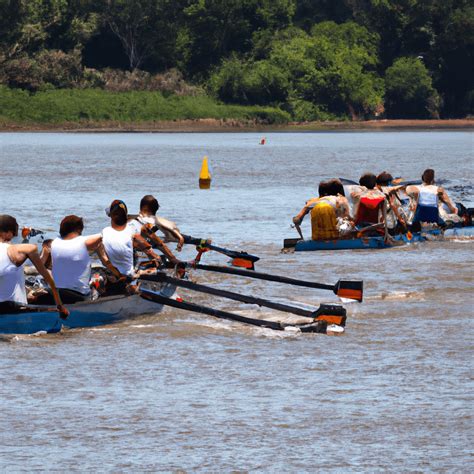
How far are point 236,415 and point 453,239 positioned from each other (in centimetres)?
A: 1710

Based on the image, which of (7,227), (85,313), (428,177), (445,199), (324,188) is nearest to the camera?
(7,227)

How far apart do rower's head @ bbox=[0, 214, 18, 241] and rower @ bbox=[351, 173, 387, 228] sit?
1152 cm

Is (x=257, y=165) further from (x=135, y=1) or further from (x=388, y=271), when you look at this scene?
(x=135, y=1)

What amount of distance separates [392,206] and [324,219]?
1.90m

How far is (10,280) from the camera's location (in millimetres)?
16922

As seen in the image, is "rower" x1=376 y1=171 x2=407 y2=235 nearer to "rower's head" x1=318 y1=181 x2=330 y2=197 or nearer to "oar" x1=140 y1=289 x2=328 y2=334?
"rower's head" x1=318 y1=181 x2=330 y2=197

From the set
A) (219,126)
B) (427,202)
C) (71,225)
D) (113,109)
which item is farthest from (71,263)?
(219,126)

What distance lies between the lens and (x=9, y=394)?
14.6 meters

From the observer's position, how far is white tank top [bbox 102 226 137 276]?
18.7m

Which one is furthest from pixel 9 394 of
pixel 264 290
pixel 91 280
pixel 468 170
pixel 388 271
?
pixel 468 170

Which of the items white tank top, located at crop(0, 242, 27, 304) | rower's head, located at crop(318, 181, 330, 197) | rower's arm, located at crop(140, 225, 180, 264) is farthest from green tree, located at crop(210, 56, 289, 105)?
white tank top, located at crop(0, 242, 27, 304)

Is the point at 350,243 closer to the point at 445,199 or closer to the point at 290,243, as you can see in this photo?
the point at 290,243

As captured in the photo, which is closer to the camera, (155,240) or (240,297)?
(240,297)

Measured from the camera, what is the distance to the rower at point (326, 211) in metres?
26.5
